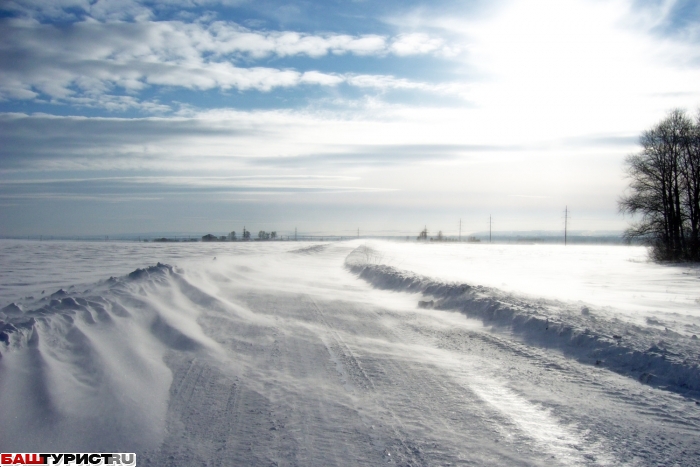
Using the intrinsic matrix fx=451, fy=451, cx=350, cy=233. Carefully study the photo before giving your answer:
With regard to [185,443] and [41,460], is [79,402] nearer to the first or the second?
[41,460]

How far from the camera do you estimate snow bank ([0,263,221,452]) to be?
4152mm

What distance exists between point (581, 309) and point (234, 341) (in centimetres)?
690

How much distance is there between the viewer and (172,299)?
393 inches

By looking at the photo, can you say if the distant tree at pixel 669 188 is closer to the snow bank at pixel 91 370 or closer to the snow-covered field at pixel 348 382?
the snow-covered field at pixel 348 382

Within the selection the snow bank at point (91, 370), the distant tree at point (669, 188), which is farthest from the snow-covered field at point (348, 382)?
the distant tree at point (669, 188)

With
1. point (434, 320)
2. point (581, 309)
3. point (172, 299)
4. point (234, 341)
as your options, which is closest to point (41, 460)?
point (234, 341)

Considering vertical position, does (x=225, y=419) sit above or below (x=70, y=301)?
below

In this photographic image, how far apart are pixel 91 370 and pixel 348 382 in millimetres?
3136

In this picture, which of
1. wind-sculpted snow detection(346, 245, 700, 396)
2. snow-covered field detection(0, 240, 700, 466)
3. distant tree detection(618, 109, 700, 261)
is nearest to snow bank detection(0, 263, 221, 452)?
snow-covered field detection(0, 240, 700, 466)

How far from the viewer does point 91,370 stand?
18.0ft

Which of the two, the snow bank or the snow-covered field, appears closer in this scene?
the snow-covered field

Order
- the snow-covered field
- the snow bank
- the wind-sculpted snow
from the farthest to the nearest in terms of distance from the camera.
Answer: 1. the wind-sculpted snow
2. the snow bank
3. the snow-covered field

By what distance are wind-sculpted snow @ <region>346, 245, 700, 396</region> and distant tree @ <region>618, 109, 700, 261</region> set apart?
86.9ft

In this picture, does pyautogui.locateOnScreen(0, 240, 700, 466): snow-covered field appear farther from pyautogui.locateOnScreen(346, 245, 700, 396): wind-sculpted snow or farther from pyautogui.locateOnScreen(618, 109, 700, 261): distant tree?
pyautogui.locateOnScreen(618, 109, 700, 261): distant tree
